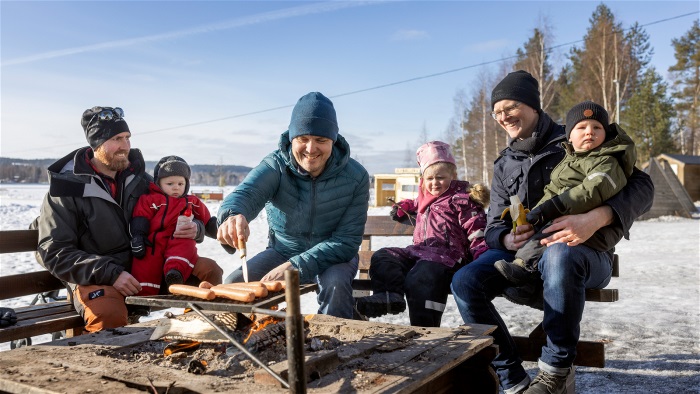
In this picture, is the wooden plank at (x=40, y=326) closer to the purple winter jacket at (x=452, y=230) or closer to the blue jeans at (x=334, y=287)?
the blue jeans at (x=334, y=287)

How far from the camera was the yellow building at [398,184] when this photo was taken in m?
26.6

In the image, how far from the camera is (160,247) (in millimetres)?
4113

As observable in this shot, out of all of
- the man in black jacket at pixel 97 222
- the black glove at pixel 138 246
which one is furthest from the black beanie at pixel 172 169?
the black glove at pixel 138 246

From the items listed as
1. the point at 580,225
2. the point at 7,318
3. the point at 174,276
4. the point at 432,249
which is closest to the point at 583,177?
the point at 580,225

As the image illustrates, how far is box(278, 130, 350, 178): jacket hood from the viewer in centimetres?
407

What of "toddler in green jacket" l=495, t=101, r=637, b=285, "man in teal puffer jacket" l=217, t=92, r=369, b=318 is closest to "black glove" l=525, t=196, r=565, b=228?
"toddler in green jacket" l=495, t=101, r=637, b=285

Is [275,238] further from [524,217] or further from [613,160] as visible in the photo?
[613,160]

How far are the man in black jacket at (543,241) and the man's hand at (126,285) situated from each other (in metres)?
2.12

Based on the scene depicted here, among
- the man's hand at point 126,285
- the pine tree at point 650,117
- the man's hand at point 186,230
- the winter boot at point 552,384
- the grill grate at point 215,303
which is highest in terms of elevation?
the pine tree at point 650,117

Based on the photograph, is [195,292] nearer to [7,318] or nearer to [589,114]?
[7,318]

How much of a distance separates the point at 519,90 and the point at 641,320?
10.5ft

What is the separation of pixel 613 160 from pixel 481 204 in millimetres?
1092

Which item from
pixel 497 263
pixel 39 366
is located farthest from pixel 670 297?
pixel 39 366

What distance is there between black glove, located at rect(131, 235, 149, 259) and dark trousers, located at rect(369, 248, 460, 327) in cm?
163
